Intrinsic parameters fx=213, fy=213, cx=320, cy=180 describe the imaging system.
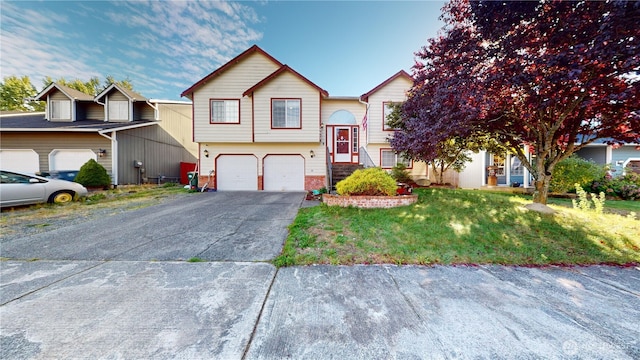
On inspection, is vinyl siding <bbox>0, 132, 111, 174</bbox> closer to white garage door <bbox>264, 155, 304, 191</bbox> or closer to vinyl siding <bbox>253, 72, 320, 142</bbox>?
white garage door <bbox>264, 155, 304, 191</bbox>

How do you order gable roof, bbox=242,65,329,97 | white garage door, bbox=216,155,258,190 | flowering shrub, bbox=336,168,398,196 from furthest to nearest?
1. white garage door, bbox=216,155,258,190
2. gable roof, bbox=242,65,329,97
3. flowering shrub, bbox=336,168,398,196

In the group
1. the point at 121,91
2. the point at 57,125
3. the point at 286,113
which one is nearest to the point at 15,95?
the point at 57,125

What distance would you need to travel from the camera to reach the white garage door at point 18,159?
40.2ft

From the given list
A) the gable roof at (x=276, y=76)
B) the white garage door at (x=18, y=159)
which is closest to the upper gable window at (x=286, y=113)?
the gable roof at (x=276, y=76)

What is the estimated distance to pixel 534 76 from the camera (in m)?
4.04

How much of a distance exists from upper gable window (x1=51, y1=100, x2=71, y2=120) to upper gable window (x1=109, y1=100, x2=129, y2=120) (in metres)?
2.50

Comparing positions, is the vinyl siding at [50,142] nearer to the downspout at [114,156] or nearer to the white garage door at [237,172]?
the downspout at [114,156]

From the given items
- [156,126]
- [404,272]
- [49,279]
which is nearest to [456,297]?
[404,272]

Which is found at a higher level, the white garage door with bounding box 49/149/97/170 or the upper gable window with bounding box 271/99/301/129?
the upper gable window with bounding box 271/99/301/129

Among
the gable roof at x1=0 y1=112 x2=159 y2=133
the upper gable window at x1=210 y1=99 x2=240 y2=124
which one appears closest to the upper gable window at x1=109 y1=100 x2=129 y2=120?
the gable roof at x1=0 y1=112 x2=159 y2=133

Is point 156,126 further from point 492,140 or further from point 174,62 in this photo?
point 492,140

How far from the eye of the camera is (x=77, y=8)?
10.2 metres

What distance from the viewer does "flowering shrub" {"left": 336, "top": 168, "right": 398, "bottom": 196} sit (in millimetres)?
6500

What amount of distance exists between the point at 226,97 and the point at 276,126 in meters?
3.16
